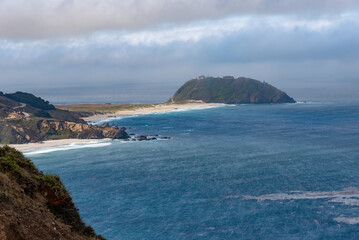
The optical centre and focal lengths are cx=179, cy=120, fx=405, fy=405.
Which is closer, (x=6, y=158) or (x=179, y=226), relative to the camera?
(x=6, y=158)

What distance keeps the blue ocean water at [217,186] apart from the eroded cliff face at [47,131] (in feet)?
46.8

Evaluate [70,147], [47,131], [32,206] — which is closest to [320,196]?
[32,206]

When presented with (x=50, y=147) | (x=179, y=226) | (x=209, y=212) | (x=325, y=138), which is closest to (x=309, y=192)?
(x=209, y=212)

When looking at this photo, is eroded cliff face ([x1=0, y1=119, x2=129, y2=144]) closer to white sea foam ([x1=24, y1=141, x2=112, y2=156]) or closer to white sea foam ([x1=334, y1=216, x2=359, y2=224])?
white sea foam ([x1=24, y1=141, x2=112, y2=156])

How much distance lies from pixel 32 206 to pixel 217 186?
37788 mm

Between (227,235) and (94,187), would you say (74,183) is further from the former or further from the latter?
(227,235)

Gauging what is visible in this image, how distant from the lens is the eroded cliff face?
4114 inches

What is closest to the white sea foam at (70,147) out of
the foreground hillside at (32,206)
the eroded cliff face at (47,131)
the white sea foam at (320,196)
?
the eroded cliff face at (47,131)

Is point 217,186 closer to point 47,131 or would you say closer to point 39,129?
point 47,131

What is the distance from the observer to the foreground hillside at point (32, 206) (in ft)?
52.0

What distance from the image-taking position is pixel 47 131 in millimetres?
114125

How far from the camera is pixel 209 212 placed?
44.1m

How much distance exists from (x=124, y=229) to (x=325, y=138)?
224ft

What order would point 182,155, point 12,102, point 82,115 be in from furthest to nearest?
1. point 82,115
2. point 12,102
3. point 182,155
